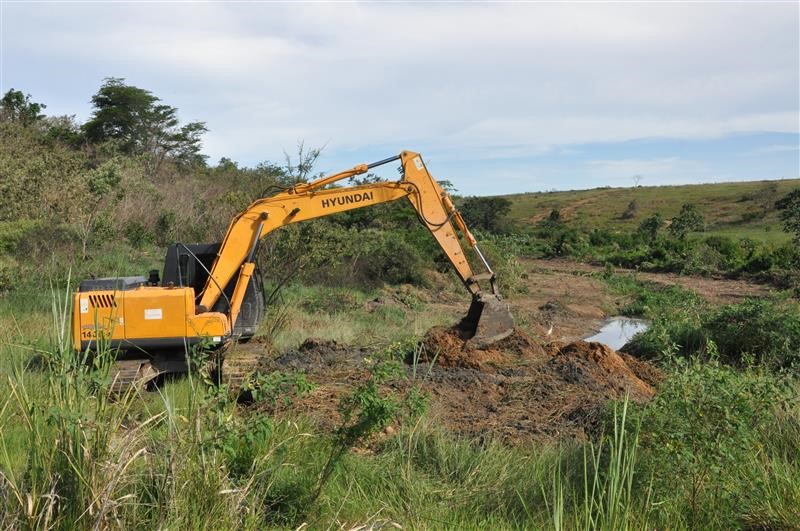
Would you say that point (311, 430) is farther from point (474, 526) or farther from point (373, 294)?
point (373, 294)

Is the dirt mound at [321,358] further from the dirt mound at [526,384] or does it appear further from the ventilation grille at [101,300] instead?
the ventilation grille at [101,300]

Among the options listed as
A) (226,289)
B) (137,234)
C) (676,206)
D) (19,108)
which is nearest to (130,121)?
(19,108)

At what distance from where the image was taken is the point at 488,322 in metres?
12.7

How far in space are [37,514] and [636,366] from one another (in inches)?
380

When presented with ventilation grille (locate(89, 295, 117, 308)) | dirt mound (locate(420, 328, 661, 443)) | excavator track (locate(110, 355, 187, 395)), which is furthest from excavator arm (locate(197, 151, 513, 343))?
ventilation grille (locate(89, 295, 117, 308))

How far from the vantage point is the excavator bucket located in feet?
41.6

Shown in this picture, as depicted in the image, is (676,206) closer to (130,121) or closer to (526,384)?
(130,121)

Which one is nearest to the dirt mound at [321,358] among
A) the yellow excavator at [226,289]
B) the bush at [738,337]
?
the yellow excavator at [226,289]

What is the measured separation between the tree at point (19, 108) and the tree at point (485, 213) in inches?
984

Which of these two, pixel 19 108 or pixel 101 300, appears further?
pixel 19 108

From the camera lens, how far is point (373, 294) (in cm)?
2338

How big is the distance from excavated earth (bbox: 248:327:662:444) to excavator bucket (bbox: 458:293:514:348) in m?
0.13

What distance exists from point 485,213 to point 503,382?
140 feet

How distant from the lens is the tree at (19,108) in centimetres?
4097
